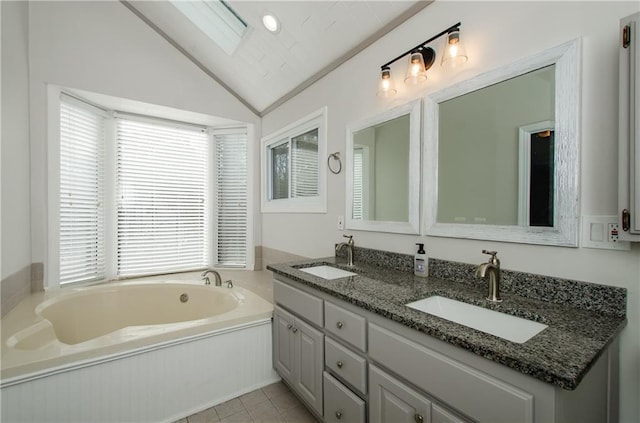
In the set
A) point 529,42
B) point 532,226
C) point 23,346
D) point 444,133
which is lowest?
point 23,346

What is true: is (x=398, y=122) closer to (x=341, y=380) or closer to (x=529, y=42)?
(x=529, y=42)

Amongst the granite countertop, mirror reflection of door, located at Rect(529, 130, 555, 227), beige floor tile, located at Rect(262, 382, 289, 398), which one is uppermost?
mirror reflection of door, located at Rect(529, 130, 555, 227)

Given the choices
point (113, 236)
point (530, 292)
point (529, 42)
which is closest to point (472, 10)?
point (529, 42)

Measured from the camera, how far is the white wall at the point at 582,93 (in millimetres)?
919

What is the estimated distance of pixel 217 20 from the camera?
2.37 m

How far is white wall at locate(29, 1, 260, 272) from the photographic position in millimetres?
2148

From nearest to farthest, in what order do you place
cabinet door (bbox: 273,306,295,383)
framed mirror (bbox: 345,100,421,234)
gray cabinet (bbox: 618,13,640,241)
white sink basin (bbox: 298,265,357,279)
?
gray cabinet (bbox: 618,13,640,241)
framed mirror (bbox: 345,100,421,234)
cabinet door (bbox: 273,306,295,383)
white sink basin (bbox: 298,265,357,279)

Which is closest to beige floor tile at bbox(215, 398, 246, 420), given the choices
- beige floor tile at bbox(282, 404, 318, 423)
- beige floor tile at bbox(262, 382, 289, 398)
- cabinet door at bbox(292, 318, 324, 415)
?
beige floor tile at bbox(262, 382, 289, 398)

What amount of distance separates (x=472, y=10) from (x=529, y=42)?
0.35 meters

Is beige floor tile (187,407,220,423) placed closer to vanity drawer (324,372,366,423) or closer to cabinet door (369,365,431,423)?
vanity drawer (324,372,366,423)

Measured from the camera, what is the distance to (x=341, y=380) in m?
1.29

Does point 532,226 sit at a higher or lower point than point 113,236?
higher

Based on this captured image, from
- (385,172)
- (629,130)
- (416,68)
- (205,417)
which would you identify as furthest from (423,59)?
(205,417)

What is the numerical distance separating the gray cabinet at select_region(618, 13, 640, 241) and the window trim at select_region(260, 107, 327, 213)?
1675 millimetres
